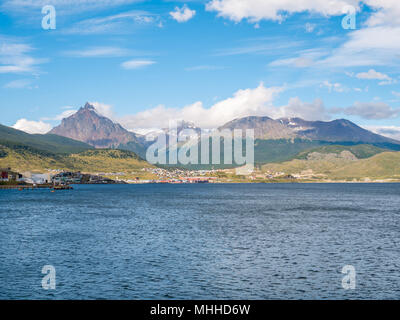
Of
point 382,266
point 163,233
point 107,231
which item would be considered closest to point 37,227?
point 107,231

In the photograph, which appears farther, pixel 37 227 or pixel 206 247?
pixel 37 227

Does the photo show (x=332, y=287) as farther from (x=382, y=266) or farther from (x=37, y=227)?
(x=37, y=227)

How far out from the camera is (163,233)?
97500 millimetres

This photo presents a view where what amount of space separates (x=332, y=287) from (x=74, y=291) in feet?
102
